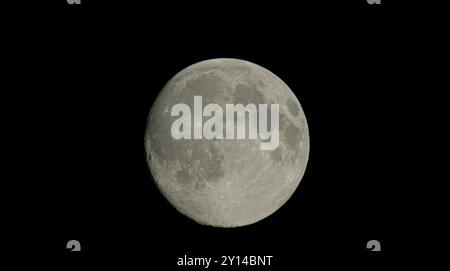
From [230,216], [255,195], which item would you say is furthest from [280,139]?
[230,216]

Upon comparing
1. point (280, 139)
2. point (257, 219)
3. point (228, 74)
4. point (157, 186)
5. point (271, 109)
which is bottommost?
point (257, 219)

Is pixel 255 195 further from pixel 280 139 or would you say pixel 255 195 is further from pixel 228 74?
pixel 228 74

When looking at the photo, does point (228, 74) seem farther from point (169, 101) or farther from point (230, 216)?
point (230, 216)

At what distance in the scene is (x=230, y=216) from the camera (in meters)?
4.76

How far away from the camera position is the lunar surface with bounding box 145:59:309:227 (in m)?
4.46

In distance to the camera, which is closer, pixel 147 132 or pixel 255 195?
pixel 255 195

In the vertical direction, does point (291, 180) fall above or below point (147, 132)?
below

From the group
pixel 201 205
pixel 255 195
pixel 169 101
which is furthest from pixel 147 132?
pixel 255 195

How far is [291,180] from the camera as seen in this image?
480 cm

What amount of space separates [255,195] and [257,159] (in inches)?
15.0

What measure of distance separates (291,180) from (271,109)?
74 cm

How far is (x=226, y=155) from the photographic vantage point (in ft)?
14.5

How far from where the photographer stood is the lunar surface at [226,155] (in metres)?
4.46

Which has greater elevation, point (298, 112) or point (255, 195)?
point (298, 112)
